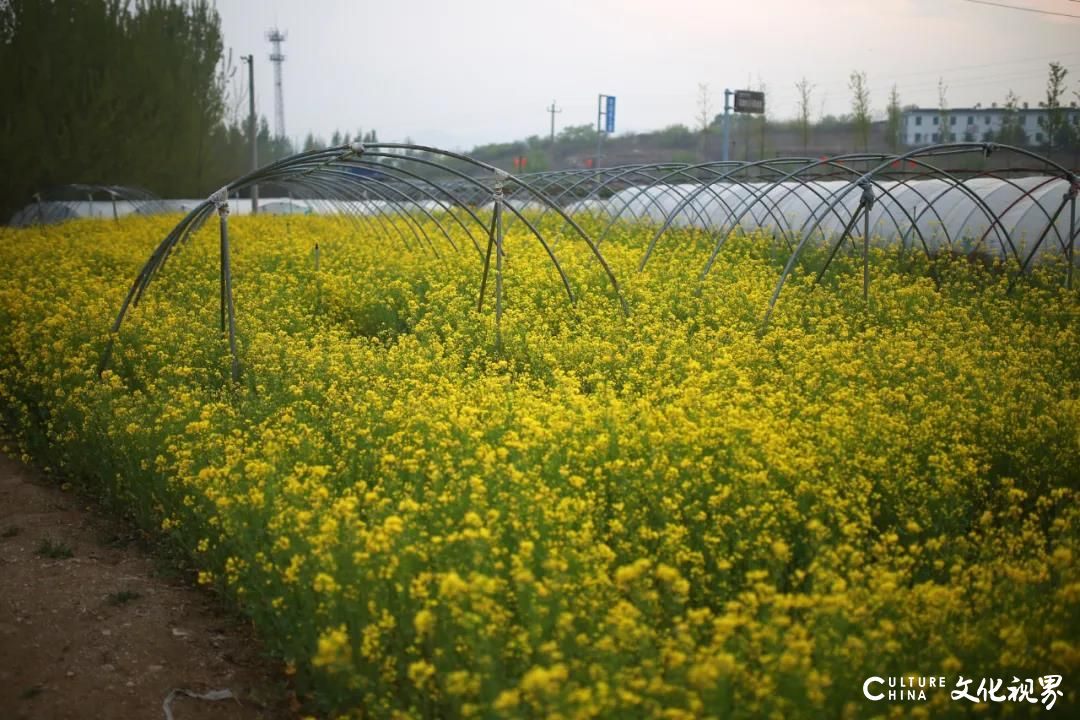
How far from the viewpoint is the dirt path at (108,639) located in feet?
13.5

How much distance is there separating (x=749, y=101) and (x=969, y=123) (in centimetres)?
949

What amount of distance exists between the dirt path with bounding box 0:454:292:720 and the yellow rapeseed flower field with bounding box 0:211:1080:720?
24cm

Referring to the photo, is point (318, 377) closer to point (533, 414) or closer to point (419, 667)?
point (533, 414)

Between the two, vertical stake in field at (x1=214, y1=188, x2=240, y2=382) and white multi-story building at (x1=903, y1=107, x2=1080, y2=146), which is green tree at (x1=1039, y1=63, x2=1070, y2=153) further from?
vertical stake in field at (x1=214, y1=188, x2=240, y2=382)

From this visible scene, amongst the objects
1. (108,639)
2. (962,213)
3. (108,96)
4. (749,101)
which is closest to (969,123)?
(749,101)

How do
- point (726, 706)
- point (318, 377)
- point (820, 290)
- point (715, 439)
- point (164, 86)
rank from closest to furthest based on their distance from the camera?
point (726, 706) < point (715, 439) < point (318, 377) < point (820, 290) < point (164, 86)

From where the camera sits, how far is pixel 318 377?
23.9 ft

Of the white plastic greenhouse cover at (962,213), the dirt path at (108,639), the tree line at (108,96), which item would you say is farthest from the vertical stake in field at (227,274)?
the tree line at (108,96)

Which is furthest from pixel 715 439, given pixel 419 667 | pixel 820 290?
pixel 820 290

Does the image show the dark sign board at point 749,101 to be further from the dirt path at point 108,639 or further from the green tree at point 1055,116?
the dirt path at point 108,639

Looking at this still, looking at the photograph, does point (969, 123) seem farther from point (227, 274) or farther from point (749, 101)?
point (227, 274)

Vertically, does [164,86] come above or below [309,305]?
above

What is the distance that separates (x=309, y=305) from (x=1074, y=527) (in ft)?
27.9

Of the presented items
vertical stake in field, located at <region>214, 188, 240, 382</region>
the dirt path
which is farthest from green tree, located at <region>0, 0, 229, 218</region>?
the dirt path
